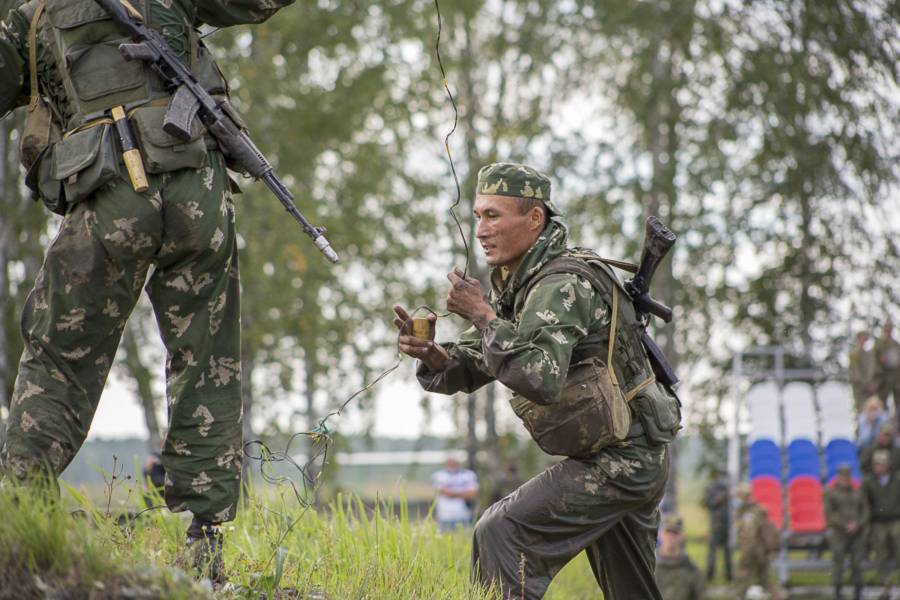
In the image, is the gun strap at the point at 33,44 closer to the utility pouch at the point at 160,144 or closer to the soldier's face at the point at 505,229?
the utility pouch at the point at 160,144

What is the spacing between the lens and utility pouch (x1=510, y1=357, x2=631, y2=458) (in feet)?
15.1

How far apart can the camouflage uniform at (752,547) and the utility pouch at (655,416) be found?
40.2ft

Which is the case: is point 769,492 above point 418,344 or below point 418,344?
below

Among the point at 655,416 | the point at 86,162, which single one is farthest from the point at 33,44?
the point at 655,416

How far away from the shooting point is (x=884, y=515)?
1631 centimetres

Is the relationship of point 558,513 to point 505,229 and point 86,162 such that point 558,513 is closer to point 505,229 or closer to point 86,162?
point 505,229

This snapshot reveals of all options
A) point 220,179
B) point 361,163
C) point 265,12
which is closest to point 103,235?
point 220,179

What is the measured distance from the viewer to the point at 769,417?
17.2 meters

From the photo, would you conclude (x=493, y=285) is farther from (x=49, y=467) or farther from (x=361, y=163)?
(x=361, y=163)

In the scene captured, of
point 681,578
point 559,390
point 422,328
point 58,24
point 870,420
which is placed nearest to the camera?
point 58,24

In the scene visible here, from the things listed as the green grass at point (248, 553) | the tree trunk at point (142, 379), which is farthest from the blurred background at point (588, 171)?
the green grass at point (248, 553)

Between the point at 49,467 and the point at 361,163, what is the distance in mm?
17332

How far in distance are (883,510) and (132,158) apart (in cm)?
1469

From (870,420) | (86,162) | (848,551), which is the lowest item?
(848,551)
